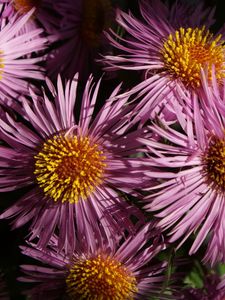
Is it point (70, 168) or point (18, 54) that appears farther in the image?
point (18, 54)

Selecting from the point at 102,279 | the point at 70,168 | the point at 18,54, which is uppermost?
the point at 18,54

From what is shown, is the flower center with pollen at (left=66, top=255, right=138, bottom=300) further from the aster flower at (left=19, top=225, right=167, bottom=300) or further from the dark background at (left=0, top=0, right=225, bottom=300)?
Answer: the dark background at (left=0, top=0, right=225, bottom=300)

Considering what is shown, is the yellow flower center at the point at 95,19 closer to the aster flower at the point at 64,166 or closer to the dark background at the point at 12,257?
the dark background at the point at 12,257

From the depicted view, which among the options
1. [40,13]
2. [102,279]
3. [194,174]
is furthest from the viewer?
[40,13]

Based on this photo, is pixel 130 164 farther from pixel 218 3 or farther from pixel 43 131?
pixel 218 3

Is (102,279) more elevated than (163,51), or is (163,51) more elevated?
(163,51)

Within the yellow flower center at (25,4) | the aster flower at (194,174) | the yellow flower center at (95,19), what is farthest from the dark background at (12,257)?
the aster flower at (194,174)

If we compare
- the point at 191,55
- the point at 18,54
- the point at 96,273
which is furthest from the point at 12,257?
the point at 191,55

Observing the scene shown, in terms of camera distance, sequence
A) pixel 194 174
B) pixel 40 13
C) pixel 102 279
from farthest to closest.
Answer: pixel 40 13 < pixel 102 279 < pixel 194 174

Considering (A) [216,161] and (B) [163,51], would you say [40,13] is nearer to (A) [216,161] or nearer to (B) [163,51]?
(B) [163,51]
